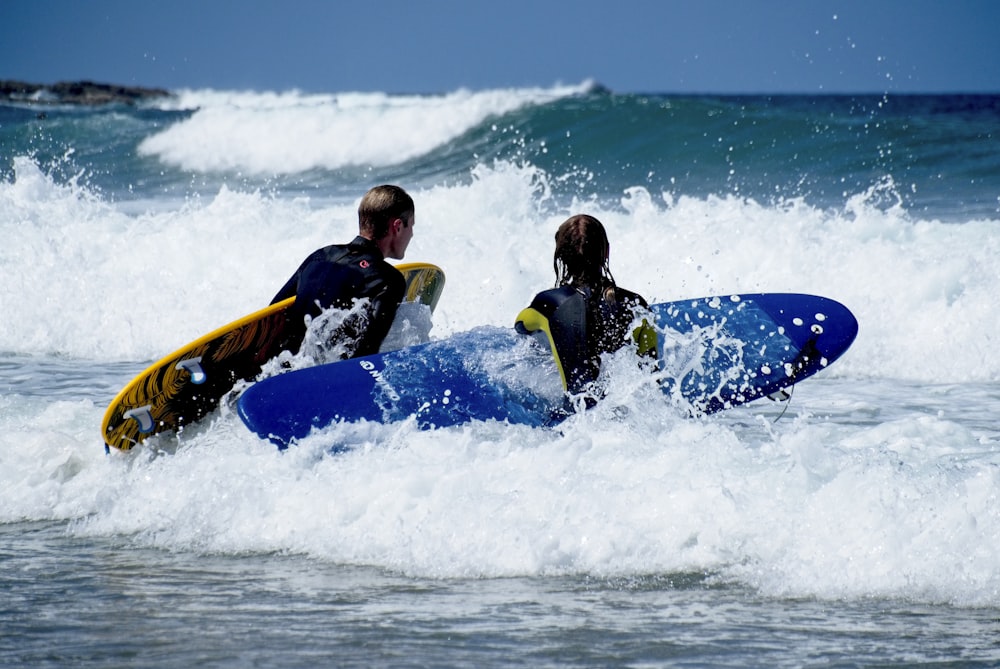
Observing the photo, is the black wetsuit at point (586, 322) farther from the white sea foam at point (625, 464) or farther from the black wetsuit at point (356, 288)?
the black wetsuit at point (356, 288)

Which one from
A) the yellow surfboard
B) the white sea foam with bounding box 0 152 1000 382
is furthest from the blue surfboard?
the white sea foam with bounding box 0 152 1000 382

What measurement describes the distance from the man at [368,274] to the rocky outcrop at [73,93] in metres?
45.9

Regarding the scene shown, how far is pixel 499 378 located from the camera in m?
4.59

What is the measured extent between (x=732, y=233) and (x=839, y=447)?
4.62m

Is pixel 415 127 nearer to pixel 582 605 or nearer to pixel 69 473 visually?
pixel 69 473

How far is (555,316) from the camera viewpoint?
13.9 feet

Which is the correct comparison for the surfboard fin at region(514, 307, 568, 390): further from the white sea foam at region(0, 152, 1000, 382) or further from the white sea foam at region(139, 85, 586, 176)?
the white sea foam at region(139, 85, 586, 176)

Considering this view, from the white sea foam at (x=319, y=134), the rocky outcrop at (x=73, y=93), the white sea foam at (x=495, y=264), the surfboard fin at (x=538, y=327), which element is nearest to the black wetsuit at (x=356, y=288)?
the surfboard fin at (x=538, y=327)

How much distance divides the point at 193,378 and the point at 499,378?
131 centimetres

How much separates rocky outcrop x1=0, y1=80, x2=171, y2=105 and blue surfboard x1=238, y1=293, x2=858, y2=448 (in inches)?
Result: 1813

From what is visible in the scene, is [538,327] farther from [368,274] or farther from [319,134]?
[319,134]

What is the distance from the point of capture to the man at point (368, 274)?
14.6 ft

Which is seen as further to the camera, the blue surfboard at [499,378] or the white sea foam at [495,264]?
the white sea foam at [495,264]

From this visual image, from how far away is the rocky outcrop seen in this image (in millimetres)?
50219
